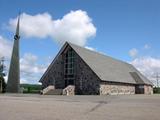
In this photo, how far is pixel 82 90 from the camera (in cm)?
4269

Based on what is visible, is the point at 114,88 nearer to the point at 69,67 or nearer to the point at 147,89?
the point at 69,67

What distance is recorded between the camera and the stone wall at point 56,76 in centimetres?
4581

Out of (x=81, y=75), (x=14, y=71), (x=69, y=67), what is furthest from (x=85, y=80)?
(x=14, y=71)

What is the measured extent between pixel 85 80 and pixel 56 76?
→ 583cm

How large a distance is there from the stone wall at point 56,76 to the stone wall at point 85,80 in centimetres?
305

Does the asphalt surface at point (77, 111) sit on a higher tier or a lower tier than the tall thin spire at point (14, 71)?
lower

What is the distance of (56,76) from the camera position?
4622 cm

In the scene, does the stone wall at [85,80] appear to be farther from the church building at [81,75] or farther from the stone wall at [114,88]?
the stone wall at [114,88]

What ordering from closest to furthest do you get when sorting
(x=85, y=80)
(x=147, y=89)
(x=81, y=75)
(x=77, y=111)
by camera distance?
(x=77, y=111) < (x=85, y=80) < (x=81, y=75) < (x=147, y=89)

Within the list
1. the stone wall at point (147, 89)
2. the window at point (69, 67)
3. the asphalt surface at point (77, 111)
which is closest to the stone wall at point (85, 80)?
the window at point (69, 67)

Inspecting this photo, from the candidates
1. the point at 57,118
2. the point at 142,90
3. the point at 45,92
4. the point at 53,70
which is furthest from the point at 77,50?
the point at 57,118

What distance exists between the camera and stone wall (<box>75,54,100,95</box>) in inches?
1628

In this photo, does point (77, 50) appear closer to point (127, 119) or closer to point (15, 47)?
point (15, 47)

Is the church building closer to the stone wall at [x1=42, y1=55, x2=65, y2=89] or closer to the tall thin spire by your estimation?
the stone wall at [x1=42, y1=55, x2=65, y2=89]
